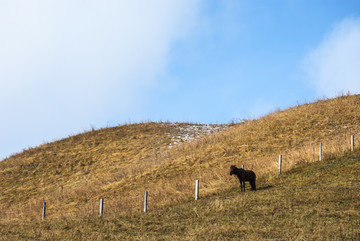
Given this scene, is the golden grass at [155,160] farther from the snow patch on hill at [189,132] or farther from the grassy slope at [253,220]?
the grassy slope at [253,220]

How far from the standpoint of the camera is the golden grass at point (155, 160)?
28.7m

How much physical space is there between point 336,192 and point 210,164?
19.0 meters

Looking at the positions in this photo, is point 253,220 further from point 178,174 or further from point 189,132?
point 189,132

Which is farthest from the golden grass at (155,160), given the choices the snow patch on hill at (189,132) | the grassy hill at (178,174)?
the snow patch on hill at (189,132)

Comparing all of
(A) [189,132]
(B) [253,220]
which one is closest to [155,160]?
(A) [189,132]

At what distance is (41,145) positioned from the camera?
6241cm

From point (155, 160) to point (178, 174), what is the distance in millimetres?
8216

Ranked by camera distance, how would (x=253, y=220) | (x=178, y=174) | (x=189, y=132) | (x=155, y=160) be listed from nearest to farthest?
(x=253, y=220)
(x=178, y=174)
(x=155, y=160)
(x=189, y=132)

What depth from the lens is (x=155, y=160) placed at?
43.7 metres

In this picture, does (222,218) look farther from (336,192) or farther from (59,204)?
(59,204)

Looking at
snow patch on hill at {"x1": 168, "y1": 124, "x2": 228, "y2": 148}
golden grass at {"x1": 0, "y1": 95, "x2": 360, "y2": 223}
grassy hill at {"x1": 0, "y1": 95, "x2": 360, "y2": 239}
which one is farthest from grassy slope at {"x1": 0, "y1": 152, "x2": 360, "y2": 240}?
snow patch on hill at {"x1": 168, "y1": 124, "x2": 228, "y2": 148}

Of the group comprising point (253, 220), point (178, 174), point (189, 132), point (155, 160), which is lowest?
point (253, 220)

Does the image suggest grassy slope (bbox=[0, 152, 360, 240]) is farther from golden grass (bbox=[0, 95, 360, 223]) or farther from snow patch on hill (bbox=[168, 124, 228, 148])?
snow patch on hill (bbox=[168, 124, 228, 148])

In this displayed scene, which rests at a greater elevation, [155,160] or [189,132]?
[189,132]
